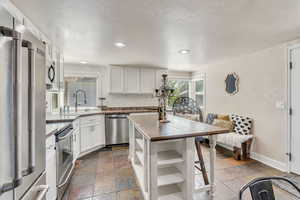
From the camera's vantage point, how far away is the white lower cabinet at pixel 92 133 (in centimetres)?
321

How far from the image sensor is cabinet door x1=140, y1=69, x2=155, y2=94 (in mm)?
4469

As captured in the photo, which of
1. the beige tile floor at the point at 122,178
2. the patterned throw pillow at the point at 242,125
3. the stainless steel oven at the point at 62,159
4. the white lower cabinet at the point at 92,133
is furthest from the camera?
the white lower cabinet at the point at 92,133

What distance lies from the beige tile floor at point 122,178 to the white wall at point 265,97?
0.39 m

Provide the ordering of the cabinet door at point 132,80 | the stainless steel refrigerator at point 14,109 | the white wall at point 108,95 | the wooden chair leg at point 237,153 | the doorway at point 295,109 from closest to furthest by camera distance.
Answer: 1. the stainless steel refrigerator at point 14,109
2. the doorway at point 295,109
3. the wooden chair leg at point 237,153
4. the white wall at point 108,95
5. the cabinet door at point 132,80

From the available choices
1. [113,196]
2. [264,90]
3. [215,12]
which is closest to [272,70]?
[264,90]

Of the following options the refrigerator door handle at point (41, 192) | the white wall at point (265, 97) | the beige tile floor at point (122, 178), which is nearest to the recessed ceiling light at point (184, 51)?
the white wall at point (265, 97)

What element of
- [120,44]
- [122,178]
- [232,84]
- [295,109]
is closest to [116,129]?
[122,178]

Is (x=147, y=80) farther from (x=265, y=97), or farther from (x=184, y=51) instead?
(x=265, y=97)

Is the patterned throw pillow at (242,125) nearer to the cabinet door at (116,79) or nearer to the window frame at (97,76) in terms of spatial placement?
the cabinet door at (116,79)

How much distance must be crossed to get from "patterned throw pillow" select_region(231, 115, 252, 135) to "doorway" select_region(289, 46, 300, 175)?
673 mm

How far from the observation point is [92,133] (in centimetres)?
345

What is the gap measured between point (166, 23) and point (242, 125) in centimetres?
266

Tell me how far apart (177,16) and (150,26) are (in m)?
0.39

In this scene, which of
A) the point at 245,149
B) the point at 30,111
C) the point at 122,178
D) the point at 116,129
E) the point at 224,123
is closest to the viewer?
the point at 30,111
